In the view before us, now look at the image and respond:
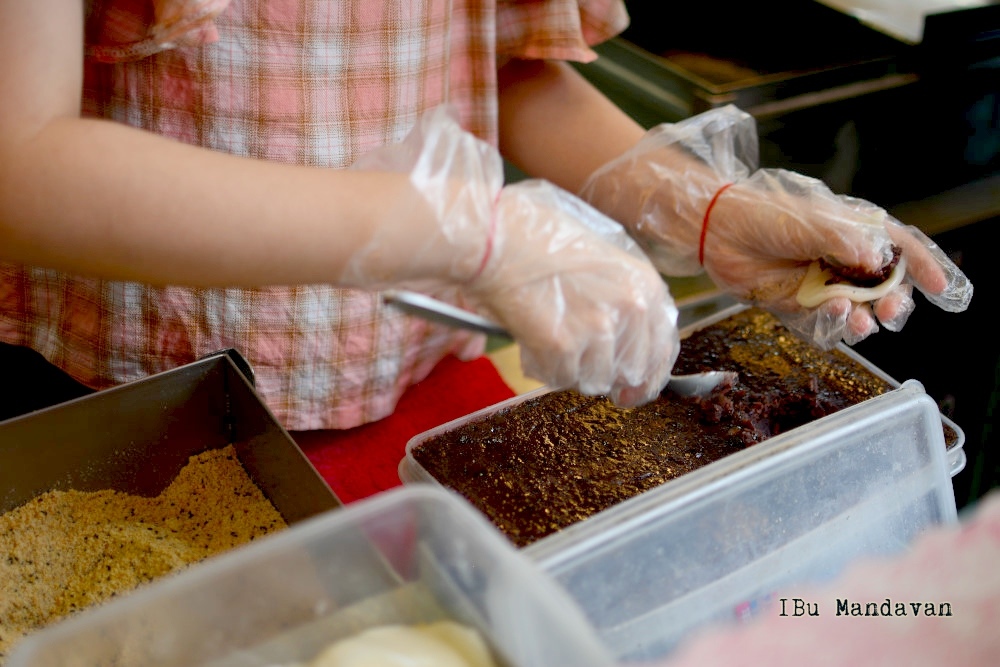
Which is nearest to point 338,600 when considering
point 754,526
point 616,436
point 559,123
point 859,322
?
point 754,526

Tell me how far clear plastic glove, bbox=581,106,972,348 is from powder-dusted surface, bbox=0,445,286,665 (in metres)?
0.65

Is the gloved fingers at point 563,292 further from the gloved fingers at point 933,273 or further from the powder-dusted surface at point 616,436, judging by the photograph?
the gloved fingers at point 933,273

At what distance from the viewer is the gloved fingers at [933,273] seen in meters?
1.12

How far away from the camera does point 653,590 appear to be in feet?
2.46

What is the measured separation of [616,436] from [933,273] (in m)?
0.44

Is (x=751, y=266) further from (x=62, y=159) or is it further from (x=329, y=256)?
(x=62, y=159)

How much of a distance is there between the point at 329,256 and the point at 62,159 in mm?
245

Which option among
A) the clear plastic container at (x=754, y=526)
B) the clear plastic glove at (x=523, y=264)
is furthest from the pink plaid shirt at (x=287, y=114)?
the clear plastic container at (x=754, y=526)

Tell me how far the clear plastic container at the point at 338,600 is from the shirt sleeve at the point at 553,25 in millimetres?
834

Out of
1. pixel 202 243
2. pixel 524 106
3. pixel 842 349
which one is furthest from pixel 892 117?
pixel 202 243

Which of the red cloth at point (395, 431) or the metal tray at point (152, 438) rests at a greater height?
the metal tray at point (152, 438)

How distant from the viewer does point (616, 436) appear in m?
1.16

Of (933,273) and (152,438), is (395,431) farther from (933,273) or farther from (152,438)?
(933,273)

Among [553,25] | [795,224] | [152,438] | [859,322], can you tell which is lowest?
[152,438]
